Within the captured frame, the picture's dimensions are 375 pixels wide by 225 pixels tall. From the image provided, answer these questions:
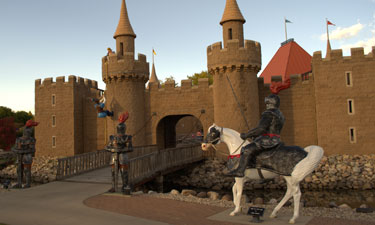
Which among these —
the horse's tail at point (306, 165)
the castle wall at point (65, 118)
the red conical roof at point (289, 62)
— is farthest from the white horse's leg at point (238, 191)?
the red conical roof at point (289, 62)

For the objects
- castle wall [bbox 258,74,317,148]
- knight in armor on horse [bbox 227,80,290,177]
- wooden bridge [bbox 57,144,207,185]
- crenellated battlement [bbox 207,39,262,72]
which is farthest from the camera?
castle wall [bbox 258,74,317,148]

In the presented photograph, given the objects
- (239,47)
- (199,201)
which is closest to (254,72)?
(239,47)

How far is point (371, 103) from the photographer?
20.2 meters

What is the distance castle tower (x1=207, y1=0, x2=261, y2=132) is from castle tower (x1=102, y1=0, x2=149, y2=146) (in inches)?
219

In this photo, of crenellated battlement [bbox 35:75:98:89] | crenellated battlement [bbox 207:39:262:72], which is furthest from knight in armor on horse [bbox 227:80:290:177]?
crenellated battlement [bbox 35:75:98:89]

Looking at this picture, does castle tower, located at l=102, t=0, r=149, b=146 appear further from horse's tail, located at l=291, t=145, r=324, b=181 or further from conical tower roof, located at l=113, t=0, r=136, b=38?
horse's tail, located at l=291, t=145, r=324, b=181

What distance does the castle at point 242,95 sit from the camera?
20328mm

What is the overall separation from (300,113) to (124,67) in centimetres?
1288

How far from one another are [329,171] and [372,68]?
24.7ft

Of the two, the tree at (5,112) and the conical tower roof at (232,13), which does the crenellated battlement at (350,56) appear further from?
the tree at (5,112)

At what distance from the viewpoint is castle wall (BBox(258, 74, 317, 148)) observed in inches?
843

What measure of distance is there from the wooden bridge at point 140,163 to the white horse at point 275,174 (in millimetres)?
6055

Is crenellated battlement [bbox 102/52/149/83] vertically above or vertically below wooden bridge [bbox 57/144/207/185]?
above

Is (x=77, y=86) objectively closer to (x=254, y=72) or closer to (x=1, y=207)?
(x=254, y=72)
